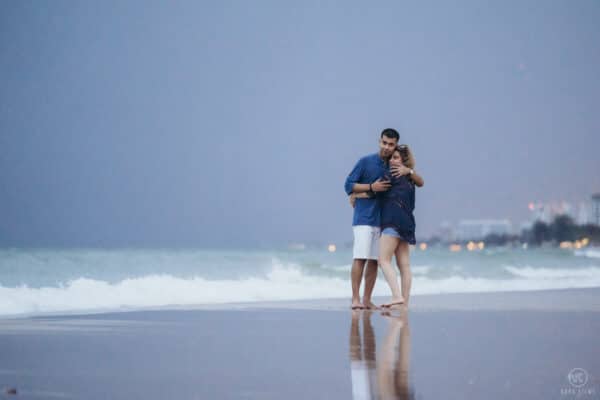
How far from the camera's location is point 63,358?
3.81 metres

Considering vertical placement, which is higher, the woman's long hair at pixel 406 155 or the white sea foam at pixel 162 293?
the woman's long hair at pixel 406 155

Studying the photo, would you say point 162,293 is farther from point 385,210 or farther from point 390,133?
point 390,133

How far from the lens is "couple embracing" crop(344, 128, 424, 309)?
6.73 m

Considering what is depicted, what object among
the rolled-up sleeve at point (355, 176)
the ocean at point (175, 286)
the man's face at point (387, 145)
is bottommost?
the ocean at point (175, 286)

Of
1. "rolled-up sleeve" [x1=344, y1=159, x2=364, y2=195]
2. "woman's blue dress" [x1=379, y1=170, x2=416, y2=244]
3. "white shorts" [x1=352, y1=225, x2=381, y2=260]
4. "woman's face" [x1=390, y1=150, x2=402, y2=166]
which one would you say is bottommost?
"white shorts" [x1=352, y1=225, x2=381, y2=260]

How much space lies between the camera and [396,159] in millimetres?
6738

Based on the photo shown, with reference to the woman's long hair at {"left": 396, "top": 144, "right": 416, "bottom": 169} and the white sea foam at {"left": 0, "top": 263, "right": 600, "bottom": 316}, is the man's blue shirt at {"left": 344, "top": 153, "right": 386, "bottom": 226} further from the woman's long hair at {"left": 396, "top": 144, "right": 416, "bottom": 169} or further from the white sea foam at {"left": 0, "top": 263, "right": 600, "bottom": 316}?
the white sea foam at {"left": 0, "top": 263, "right": 600, "bottom": 316}

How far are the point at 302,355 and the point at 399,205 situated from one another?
295 cm

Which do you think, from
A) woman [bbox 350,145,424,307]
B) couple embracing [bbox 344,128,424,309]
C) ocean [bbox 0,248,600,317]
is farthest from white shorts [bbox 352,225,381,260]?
ocean [bbox 0,248,600,317]

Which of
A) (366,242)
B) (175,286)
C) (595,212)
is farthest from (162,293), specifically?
(595,212)

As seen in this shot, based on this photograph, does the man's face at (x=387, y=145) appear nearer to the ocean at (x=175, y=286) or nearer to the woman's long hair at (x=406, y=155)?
the woman's long hair at (x=406, y=155)

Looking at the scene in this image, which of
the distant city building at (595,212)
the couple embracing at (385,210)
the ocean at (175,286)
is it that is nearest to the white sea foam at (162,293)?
the ocean at (175,286)

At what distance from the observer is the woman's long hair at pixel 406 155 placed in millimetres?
6773

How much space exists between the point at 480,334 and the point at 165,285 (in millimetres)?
7310
